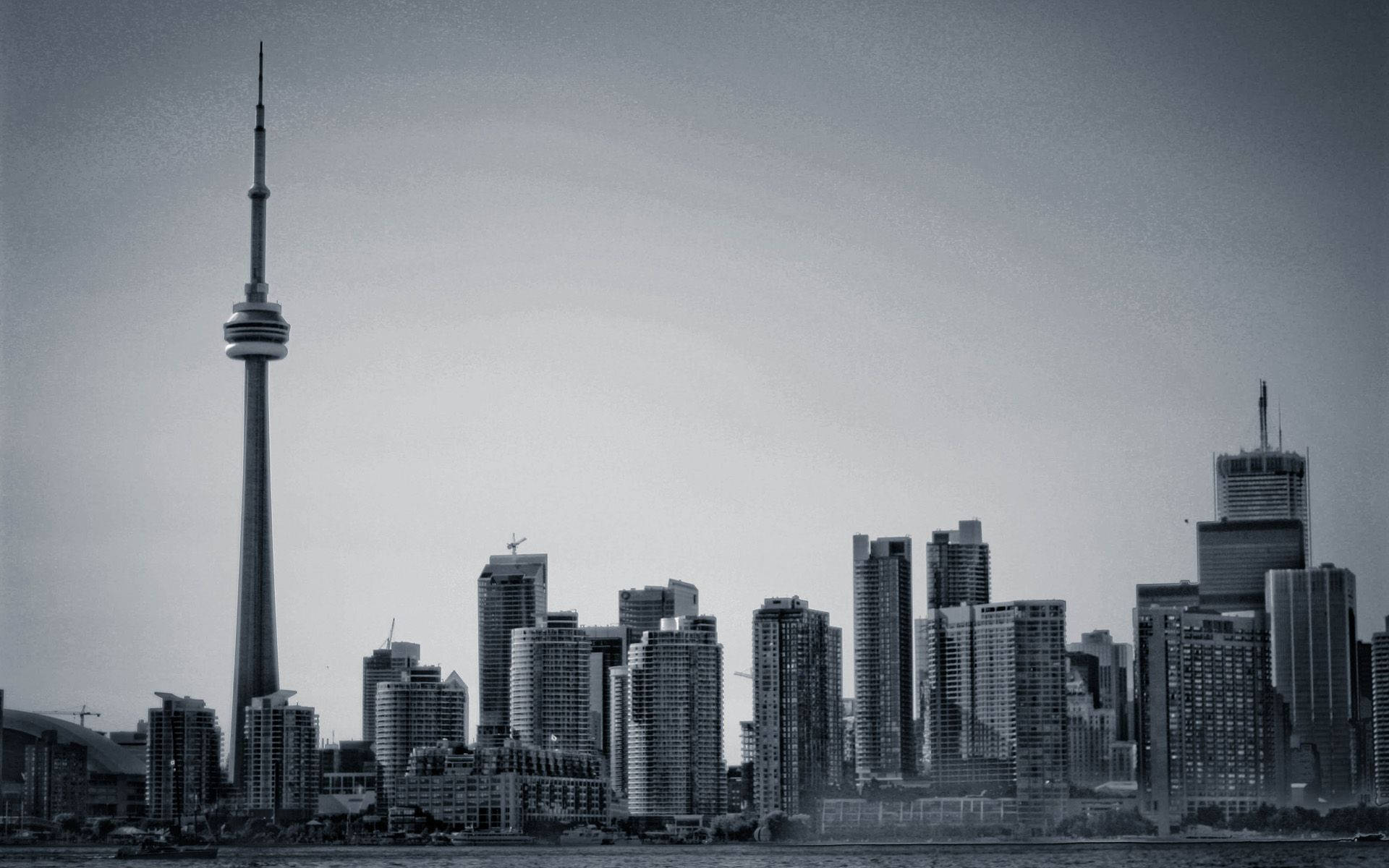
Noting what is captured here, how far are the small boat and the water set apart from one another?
5.19 feet

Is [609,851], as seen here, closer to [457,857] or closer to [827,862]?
[457,857]

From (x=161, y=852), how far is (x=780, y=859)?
49.0 m

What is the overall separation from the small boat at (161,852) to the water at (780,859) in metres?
1.58

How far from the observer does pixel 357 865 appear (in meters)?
148

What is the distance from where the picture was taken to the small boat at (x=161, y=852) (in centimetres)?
17188

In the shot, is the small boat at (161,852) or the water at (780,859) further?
the small boat at (161,852)

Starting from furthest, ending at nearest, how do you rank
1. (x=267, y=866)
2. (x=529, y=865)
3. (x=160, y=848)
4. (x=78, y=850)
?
(x=78, y=850), (x=160, y=848), (x=529, y=865), (x=267, y=866)

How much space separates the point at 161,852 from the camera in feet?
570

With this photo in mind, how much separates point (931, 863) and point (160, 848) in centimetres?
6412

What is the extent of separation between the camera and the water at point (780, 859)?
150m

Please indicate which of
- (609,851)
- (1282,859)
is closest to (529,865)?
(609,851)

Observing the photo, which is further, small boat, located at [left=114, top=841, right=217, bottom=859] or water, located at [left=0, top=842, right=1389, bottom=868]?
small boat, located at [left=114, top=841, right=217, bottom=859]

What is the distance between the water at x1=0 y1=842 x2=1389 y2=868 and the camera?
15025 cm

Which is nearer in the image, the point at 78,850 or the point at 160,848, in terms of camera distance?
the point at 160,848
